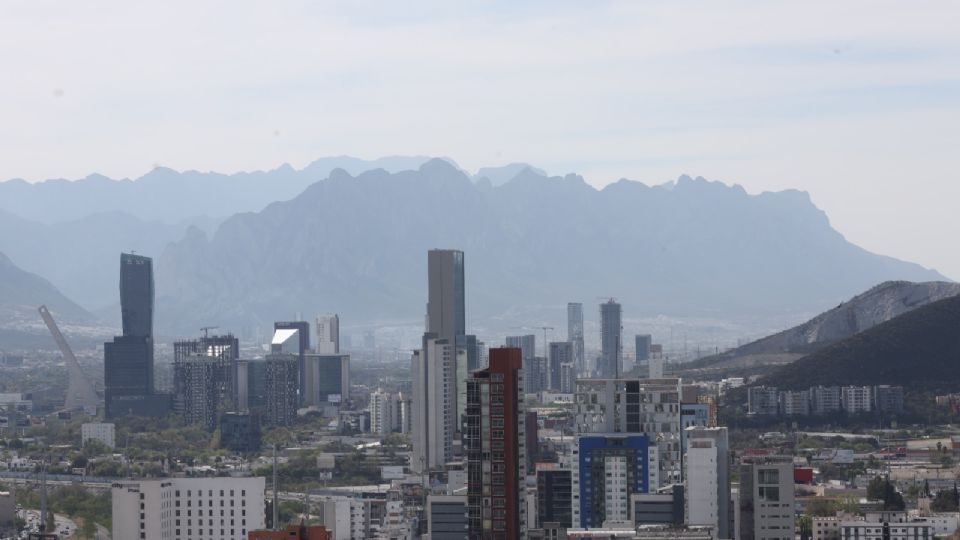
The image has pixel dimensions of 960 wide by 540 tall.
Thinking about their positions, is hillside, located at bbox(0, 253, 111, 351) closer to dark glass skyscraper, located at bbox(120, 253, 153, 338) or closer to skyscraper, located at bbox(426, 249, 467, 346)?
dark glass skyscraper, located at bbox(120, 253, 153, 338)

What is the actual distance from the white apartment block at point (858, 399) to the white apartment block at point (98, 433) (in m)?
25.7

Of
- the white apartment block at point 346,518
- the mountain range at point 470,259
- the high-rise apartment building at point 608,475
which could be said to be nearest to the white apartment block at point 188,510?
the high-rise apartment building at point 608,475

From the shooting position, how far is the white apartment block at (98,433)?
84.2 metres

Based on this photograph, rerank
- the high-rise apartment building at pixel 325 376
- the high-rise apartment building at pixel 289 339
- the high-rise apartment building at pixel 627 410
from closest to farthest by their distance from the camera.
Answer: the high-rise apartment building at pixel 627 410 < the high-rise apartment building at pixel 325 376 < the high-rise apartment building at pixel 289 339

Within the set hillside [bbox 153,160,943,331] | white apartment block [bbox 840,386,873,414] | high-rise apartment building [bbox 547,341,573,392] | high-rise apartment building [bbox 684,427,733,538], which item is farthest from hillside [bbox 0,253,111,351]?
high-rise apartment building [bbox 684,427,733,538]

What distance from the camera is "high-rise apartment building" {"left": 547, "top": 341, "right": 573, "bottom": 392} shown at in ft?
339

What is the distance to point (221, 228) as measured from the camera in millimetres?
190250

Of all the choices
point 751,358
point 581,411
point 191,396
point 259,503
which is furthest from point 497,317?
point 259,503

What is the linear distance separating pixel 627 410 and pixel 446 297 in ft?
107

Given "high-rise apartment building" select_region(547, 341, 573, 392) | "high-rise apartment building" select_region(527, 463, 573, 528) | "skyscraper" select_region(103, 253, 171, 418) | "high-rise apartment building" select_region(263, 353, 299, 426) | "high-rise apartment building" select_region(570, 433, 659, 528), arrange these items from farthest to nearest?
"high-rise apartment building" select_region(547, 341, 573, 392)
"skyscraper" select_region(103, 253, 171, 418)
"high-rise apartment building" select_region(263, 353, 299, 426)
"high-rise apartment building" select_region(527, 463, 573, 528)
"high-rise apartment building" select_region(570, 433, 659, 528)

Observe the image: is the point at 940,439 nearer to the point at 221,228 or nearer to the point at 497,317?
the point at 497,317

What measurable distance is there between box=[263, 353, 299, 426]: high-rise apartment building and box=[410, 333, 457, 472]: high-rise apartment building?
23.2 metres

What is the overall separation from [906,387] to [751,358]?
80.5 ft

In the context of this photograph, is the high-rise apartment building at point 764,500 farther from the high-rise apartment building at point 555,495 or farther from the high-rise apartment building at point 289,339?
the high-rise apartment building at point 289,339
